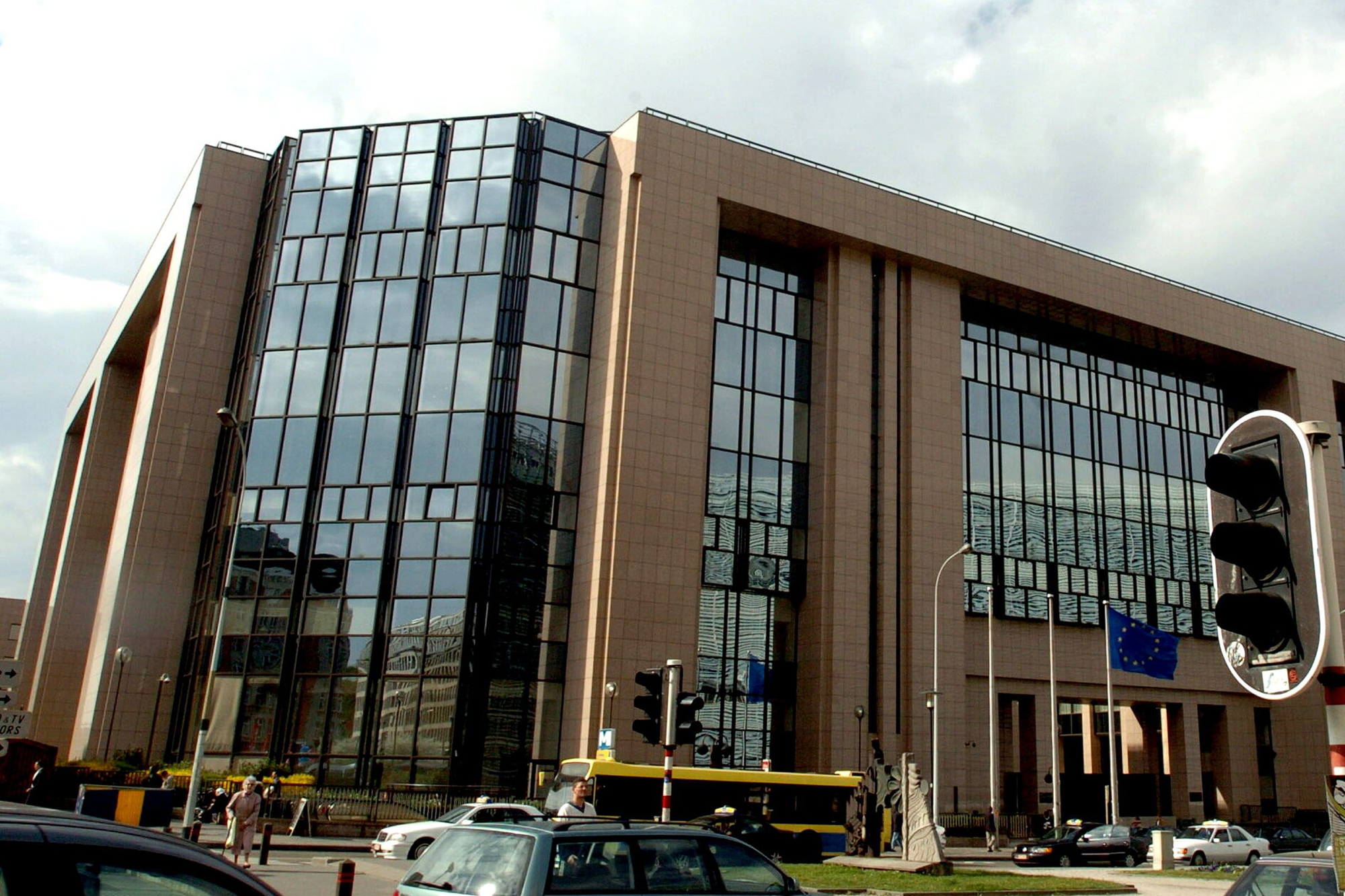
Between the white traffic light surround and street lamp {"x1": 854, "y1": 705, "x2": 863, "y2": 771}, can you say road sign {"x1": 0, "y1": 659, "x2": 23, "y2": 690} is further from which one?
street lamp {"x1": 854, "y1": 705, "x2": 863, "y2": 771}

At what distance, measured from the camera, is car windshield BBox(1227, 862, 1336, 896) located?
8609mm

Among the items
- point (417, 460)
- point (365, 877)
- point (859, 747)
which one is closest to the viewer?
point (365, 877)

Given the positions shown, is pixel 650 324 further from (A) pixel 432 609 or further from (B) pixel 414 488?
→ (A) pixel 432 609

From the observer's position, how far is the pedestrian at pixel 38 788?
81.7 feet

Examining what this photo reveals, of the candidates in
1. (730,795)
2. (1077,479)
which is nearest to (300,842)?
(730,795)

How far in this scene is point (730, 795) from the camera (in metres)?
29.8

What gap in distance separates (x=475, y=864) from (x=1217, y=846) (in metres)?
33.9

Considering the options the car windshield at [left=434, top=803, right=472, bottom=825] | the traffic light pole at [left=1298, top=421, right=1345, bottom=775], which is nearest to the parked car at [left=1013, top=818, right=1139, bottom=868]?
the car windshield at [left=434, top=803, right=472, bottom=825]

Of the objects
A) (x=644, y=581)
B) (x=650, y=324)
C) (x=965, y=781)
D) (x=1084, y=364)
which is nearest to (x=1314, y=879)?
(x=644, y=581)

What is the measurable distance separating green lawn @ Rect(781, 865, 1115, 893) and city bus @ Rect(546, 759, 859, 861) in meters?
5.24

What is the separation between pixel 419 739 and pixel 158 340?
23922 mm

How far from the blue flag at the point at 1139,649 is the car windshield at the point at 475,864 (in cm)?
3647

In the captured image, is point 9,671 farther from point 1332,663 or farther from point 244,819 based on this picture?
point 1332,663

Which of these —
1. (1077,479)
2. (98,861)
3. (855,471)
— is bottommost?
(98,861)
